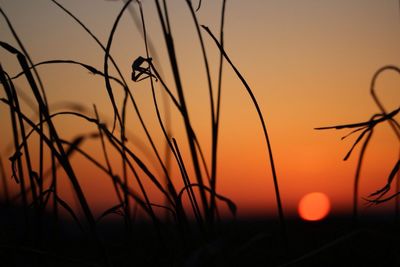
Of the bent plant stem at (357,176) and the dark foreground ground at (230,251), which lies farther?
the bent plant stem at (357,176)

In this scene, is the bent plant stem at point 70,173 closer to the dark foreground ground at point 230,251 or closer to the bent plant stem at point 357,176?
the dark foreground ground at point 230,251

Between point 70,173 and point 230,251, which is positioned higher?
point 70,173

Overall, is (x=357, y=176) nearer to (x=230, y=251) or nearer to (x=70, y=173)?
(x=230, y=251)

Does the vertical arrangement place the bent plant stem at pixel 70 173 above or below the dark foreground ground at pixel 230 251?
above

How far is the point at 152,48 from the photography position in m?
0.85

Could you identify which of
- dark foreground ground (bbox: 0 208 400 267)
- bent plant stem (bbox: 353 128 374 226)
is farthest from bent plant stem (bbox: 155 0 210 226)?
bent plant stem (bbox: 353 128 374 226)

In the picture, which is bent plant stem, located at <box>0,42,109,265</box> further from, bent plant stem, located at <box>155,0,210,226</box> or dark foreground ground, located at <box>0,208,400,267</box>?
bent plant stem, located at <box>155,0,210,226</box>

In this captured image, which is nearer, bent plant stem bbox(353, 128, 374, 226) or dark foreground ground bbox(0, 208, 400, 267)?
dark foreground ground bbox(0, 208, 400, 267)

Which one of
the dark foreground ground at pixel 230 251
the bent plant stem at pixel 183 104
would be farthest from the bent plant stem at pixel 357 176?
the bent plant stem at pixel 183 104

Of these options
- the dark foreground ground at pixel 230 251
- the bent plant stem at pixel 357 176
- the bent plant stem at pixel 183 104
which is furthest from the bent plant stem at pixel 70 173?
the bent plant stem at pixel 357 176

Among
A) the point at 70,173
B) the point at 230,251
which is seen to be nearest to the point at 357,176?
the point at 230,251

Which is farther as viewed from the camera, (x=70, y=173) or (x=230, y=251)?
(x=230, y=251)

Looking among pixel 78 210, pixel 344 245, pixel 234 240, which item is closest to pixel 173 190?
pixel 344 245

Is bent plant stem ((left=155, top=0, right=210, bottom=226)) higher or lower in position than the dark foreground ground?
higher
